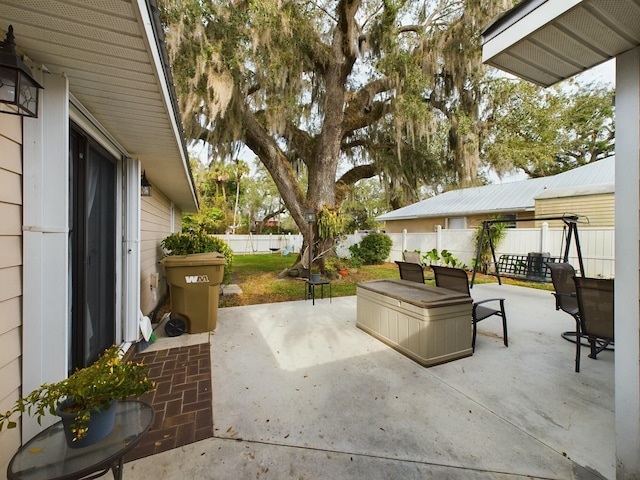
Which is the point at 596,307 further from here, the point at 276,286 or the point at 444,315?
the point at 276,286

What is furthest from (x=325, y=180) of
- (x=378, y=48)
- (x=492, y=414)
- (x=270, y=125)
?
(x=492, y=414)

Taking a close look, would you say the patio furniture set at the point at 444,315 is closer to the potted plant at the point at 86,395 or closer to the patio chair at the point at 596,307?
the patio chair at the point at 596,307

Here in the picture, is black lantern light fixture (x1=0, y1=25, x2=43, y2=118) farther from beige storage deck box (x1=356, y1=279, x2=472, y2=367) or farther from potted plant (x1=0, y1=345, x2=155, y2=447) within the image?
beige storage deck box (x1=356, y1=279, x2=472, y2=367)

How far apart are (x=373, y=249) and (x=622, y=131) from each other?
10.3 m

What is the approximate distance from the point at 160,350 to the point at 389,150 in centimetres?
818

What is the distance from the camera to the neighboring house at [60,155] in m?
1.36

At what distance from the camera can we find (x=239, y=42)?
588 cm

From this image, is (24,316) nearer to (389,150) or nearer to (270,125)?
(270,125)

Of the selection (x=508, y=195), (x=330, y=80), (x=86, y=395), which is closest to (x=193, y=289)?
(x=86, y=395)

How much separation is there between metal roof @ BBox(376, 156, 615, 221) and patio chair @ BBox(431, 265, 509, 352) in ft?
23.5

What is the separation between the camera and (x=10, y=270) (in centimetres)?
143

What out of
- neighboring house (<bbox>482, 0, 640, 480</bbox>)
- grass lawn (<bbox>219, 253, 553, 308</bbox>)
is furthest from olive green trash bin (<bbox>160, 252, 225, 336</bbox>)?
neighboring house (<bbox>482, 0, 640, 480</bbox>)

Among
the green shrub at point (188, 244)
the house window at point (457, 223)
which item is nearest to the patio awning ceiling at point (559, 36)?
the green shrub at point (188, 244)

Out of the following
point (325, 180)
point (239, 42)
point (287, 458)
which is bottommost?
point (287, 458)
